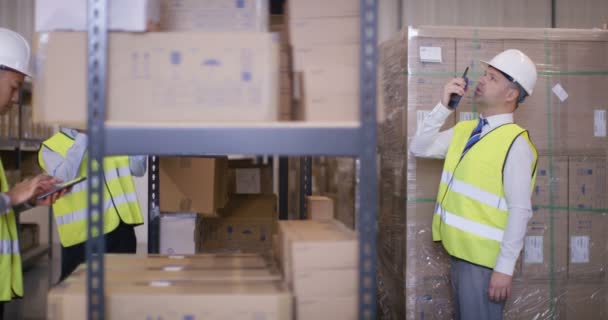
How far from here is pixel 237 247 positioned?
4.23 metres

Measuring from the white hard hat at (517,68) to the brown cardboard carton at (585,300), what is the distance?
1.52 metres

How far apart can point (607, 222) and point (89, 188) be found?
10.7 feet

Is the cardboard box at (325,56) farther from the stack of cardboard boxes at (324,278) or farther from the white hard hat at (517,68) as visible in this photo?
the white hard hat at (517,68)

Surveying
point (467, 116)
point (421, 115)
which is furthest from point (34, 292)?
point (467, 116)

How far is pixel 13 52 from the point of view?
2713 millimetres

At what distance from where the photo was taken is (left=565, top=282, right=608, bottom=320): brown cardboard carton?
3793 millimetres

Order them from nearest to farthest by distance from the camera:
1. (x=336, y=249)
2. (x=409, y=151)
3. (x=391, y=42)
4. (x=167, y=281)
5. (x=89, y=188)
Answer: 1. (x=89, y=188)
2. (x=336, y=249)
3. (x=167, y=281)
4. (x=409, y=151)
5. (x=391, y=42)

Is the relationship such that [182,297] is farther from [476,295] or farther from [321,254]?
[476,295]

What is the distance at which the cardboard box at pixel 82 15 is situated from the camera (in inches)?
74.3

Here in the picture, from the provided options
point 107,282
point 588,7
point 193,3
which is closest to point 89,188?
point 107,282

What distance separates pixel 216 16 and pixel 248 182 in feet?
9.00

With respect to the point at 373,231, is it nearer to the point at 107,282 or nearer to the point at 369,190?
the point at 369,190

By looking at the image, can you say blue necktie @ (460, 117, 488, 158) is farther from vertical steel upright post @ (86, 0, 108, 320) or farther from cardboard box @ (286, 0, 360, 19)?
vertical steel upright post @ (86, 0, 108, 320)

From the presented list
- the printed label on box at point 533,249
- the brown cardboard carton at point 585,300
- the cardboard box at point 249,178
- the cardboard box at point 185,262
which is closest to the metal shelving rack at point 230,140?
the cardboard box at point 185,262
